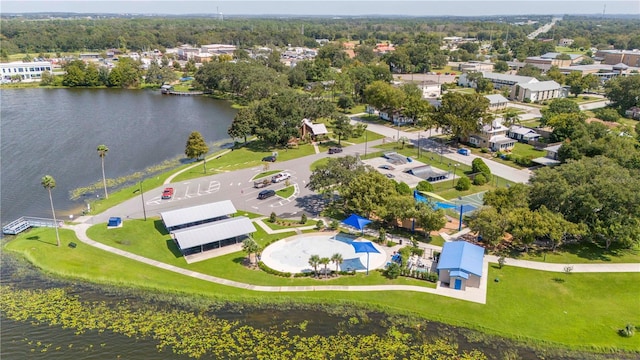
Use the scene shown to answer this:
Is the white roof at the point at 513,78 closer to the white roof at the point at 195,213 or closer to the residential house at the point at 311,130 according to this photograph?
the residential house at the point at 311,130

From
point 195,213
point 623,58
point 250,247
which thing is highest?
point 623,58

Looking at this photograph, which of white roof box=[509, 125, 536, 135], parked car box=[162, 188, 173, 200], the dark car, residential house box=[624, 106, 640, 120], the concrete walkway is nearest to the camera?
the concrete walkway

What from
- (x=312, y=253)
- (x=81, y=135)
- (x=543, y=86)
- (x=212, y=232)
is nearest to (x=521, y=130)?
(x=543, y=86)

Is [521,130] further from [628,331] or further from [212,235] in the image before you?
[212,235]

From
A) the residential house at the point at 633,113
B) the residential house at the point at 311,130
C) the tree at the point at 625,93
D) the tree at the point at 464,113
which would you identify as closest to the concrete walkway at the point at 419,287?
the tree at the point at 464,113

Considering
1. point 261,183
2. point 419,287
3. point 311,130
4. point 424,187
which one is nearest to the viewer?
point 419,287

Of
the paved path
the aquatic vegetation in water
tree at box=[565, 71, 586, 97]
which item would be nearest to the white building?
the paved path

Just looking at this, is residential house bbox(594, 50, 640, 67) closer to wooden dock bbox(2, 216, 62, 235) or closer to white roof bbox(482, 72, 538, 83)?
white roof bbox(482, 72, 538, 83)
